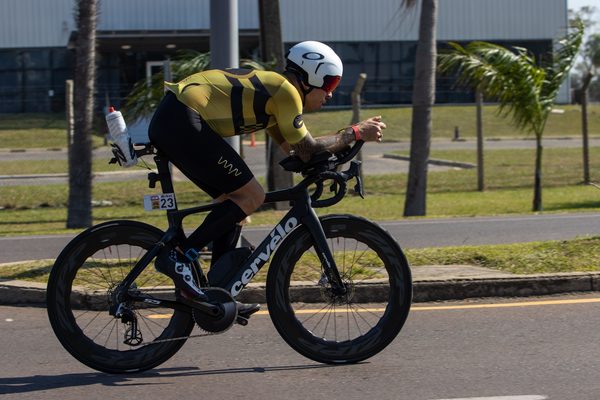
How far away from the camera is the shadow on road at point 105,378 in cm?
542

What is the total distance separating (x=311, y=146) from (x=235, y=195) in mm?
500

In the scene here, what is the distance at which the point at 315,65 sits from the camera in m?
5.55

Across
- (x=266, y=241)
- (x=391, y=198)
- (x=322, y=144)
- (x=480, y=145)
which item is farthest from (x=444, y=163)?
(x=322, y=144)

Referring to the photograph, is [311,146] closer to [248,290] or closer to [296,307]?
[296,307]

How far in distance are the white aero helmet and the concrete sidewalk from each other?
2.28 m

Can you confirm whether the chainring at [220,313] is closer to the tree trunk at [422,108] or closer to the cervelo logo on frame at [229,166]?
the cervelo logo on frame at [229,166]

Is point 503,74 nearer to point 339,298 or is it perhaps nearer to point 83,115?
point 83,115

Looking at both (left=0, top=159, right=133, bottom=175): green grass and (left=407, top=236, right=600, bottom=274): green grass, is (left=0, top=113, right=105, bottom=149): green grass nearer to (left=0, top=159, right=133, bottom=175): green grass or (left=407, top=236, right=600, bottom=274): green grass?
(left=0, top=159, right=133, bottom=175): green grass

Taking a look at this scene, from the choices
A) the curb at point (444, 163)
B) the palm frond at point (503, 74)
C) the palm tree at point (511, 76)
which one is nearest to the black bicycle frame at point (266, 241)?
the palm tree at point (511, 76)

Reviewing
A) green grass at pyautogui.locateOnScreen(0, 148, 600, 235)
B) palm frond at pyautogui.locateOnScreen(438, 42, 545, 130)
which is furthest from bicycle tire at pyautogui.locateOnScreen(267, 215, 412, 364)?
palm frond at pyautogui.locateOnScreen(438, 42, 545, 130)

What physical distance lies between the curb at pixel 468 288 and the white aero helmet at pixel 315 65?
89.8 inches

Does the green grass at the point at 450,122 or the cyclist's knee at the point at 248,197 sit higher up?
the cyclist's knee at the point at 248,197

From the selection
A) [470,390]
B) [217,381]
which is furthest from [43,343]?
[470,390]

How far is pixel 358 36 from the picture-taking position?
4941 cm
